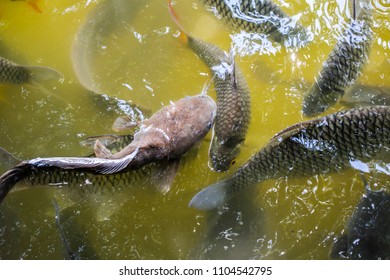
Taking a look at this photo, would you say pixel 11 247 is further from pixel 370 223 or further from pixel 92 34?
pixel 370 223

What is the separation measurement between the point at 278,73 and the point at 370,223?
1.23 m

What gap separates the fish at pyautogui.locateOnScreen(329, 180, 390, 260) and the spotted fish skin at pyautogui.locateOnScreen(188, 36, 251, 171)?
0.77 meters

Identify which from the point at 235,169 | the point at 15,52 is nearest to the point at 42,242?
the point at 235,169

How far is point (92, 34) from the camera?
3.21 m

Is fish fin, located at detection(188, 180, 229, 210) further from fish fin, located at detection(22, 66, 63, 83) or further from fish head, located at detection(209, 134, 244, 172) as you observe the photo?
fish fin, located at detection(22, 66, 63, 83)

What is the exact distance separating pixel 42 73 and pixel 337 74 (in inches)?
80.5

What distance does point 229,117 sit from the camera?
2.48 m

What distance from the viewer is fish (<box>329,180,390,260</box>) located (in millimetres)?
2189

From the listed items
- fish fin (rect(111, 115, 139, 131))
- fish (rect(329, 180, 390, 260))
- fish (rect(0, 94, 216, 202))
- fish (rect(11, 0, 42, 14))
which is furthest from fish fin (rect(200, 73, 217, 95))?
fish (rect(11, 0, 42, 14))

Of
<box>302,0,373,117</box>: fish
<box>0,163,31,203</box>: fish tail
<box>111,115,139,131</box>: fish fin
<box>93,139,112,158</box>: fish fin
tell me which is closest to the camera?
<box>0,163,31,203</box>: fish tail

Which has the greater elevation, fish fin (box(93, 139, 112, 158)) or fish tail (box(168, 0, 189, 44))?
fish tail (box(168, 0, 189, 44))

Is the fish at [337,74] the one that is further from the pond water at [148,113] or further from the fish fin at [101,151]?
the fish fin at [101,151]

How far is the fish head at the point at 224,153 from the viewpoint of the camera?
245 cm

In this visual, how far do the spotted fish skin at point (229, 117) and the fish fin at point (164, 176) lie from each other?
261 millimetres
